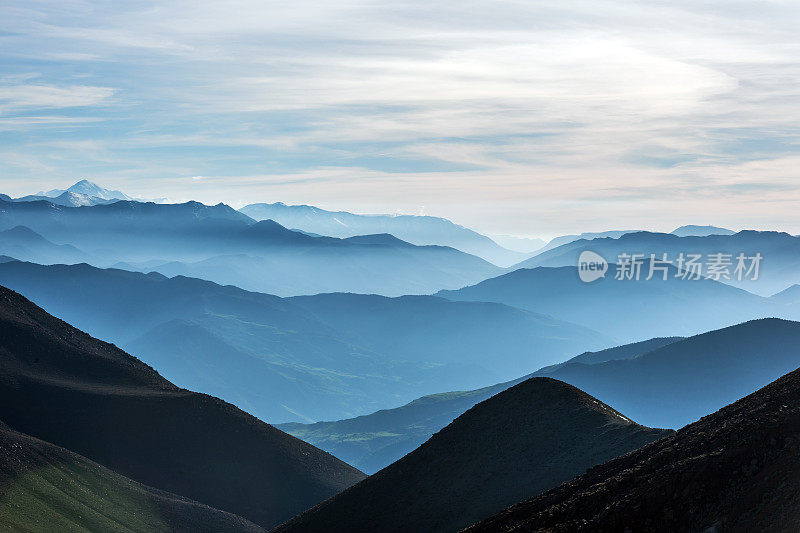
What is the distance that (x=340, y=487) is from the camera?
129500 millimetres

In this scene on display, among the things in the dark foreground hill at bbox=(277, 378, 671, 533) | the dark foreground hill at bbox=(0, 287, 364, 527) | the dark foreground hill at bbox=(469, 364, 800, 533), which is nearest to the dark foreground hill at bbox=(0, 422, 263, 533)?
the dark foreground hill at bbox=(0, 287, 364, 527)

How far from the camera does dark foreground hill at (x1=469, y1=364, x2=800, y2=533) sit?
3381 centimetres

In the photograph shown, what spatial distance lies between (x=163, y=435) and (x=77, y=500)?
1293 inches

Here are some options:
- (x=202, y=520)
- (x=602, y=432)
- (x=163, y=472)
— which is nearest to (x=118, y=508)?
(x=202, y=520)

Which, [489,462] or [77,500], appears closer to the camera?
[489,462]

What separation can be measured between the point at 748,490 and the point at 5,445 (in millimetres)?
91085

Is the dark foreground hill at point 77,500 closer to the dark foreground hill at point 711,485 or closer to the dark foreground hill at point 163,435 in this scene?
the dark foreground hill at point 163,435

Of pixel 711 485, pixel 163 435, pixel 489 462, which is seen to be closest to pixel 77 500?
pixel 163 435

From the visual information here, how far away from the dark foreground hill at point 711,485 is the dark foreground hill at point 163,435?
8463 cm

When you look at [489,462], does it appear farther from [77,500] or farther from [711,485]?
[77,500]

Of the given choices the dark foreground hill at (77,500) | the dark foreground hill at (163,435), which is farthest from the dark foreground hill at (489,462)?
the dark foreground hill at (163,435)

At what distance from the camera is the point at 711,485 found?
120ft

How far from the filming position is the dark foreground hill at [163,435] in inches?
4921

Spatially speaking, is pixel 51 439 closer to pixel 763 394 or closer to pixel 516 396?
pixel 516 396
